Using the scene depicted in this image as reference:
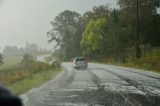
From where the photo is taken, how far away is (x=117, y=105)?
1459cm

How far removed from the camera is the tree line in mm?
81562

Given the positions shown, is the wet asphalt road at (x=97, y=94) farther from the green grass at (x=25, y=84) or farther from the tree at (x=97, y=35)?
the tree at (x=97, y=35)

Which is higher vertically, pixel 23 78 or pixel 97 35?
pixel 97 35

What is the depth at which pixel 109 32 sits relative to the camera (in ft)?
322

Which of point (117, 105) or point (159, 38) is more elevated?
point (159, 38)

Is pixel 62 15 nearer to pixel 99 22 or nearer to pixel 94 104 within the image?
pixel 99 22

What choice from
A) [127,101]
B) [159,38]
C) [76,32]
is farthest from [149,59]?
[76,32]

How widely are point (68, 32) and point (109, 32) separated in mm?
55076

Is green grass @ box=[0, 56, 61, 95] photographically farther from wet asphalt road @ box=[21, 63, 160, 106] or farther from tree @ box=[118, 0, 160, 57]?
tree @ box=[118, 0, 160, 57]

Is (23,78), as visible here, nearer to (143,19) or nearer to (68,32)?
(143,19)

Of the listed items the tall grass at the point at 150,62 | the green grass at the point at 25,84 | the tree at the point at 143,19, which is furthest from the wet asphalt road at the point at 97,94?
the tree at the point at 143,19

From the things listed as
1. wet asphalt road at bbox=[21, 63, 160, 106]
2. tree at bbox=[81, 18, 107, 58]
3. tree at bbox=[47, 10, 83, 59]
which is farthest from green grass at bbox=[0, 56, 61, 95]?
tree at bbox=[47, 10, 83, 59]

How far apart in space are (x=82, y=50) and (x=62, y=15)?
104 ft

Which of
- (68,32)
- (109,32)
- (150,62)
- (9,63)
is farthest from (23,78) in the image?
(68,32)
